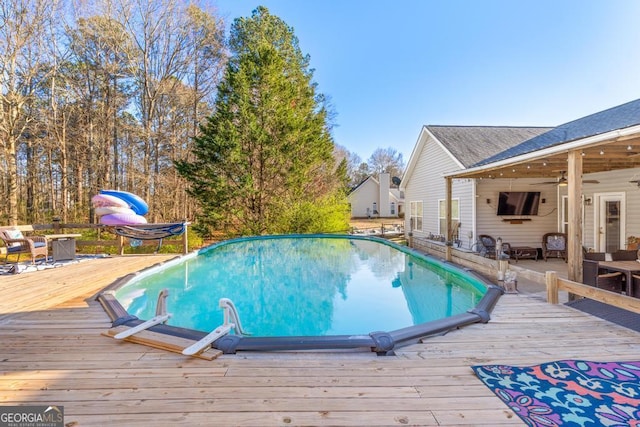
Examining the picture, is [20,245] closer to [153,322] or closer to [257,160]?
[153,322]

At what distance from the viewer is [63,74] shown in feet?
44.5

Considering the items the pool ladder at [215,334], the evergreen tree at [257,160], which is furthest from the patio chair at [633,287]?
the evergreen tree at [257,160]

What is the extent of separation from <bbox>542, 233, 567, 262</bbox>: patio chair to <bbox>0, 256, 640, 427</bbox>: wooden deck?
6.25m

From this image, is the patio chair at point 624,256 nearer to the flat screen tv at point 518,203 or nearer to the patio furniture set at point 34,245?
the flat screen tv at point 518,203

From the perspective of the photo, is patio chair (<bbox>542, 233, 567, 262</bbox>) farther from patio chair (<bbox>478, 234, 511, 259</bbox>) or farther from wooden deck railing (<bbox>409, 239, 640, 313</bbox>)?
wooden deck railing (<bbox>409, 239, 640, 313</bbox>)

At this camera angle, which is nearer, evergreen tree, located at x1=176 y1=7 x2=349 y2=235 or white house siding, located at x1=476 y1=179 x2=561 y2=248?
white house siding, located at x1=476 y1=179 x2=561 y2=248

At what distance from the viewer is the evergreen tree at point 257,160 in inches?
564

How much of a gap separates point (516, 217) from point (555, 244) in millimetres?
Result: 1244

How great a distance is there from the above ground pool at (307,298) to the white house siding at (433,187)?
2.17m

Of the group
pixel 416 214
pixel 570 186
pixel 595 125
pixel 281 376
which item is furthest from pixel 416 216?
pixel 281 376

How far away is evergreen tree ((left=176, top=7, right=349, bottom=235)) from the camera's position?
1434 centimetres

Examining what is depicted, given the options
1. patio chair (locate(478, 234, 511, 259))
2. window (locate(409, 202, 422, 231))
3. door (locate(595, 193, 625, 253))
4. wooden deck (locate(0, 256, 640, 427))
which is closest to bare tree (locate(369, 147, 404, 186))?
window (locate(409, 202, 422, 231))

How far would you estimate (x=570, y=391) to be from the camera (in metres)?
2.31

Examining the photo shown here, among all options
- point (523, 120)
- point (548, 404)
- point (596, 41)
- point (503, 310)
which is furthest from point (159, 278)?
point (523, 120)
